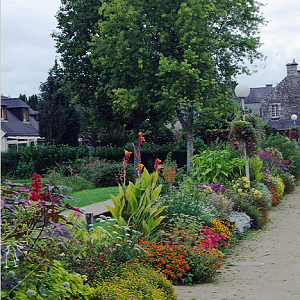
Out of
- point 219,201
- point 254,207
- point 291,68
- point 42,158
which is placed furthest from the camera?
point 291,68

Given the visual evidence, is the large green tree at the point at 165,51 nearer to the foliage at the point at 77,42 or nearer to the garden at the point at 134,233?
the foliage at the point at 77,42

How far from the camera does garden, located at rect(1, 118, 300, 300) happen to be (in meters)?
3.34

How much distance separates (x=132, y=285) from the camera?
171 inches

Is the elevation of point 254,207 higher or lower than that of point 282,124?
lower

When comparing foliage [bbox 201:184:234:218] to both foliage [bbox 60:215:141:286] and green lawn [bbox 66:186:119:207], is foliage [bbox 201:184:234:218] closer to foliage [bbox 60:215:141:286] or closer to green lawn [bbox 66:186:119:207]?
green lawn [bbox 66:186:119:207]

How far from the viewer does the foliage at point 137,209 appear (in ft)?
21.9

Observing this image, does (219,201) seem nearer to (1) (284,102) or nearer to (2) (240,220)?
(2) (240,220)

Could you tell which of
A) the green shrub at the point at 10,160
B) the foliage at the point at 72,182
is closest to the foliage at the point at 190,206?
the foliage at the point at 72,182

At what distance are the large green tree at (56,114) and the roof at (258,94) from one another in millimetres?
37623

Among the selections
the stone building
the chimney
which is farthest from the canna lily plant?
the chimney

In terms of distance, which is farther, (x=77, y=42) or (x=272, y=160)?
(x=77, y=42)

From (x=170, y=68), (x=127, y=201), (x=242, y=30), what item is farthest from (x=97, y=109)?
(x=127, y=201)

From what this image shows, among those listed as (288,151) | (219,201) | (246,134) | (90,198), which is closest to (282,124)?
(288,151)

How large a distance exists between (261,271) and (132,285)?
2.78 m
